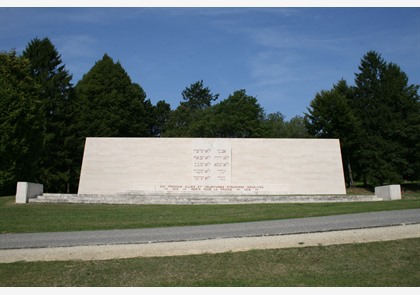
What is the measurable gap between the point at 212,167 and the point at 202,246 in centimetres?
1689

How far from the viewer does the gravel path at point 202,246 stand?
30.0 feet

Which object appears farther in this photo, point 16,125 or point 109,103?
point 109,103

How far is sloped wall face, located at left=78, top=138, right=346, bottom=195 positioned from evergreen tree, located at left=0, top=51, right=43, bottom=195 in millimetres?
6585

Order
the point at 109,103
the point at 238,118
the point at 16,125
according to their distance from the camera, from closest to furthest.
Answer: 1. the point at 16,125
2. the point at 109,103
3. the point at 238,118

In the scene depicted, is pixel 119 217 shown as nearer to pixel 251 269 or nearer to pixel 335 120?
pixel 251 269

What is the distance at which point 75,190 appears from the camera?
44500 mm

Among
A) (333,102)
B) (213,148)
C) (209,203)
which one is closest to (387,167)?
(333,102)

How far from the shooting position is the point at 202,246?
31.3 ft

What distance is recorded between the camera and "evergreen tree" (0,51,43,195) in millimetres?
29359

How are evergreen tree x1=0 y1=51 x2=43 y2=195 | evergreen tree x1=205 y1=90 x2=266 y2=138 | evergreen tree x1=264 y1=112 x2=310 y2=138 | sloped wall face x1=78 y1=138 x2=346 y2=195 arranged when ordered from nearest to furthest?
sloped wall face x1=78 y1=138 x2=346 y2=195 < evergreen tree x1=0 y1=51 x2=43 y2=195 < evergreen tree x1=205 y1=90 x2=266 y2=138 < evergreen tree x1=264 y1=112 x2=310 y2=138

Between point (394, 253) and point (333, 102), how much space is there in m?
34.9

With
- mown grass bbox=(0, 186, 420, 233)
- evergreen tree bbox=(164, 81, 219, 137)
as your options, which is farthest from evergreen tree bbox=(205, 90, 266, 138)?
mown grass bbox=(0, 186, 420, 233)

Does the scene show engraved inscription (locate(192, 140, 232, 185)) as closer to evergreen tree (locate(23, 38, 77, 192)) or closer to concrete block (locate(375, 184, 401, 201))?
concrete block (locate(375, 184, 401, 201))

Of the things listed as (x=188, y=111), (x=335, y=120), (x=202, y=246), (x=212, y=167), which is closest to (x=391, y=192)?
(x=212, y=167)
